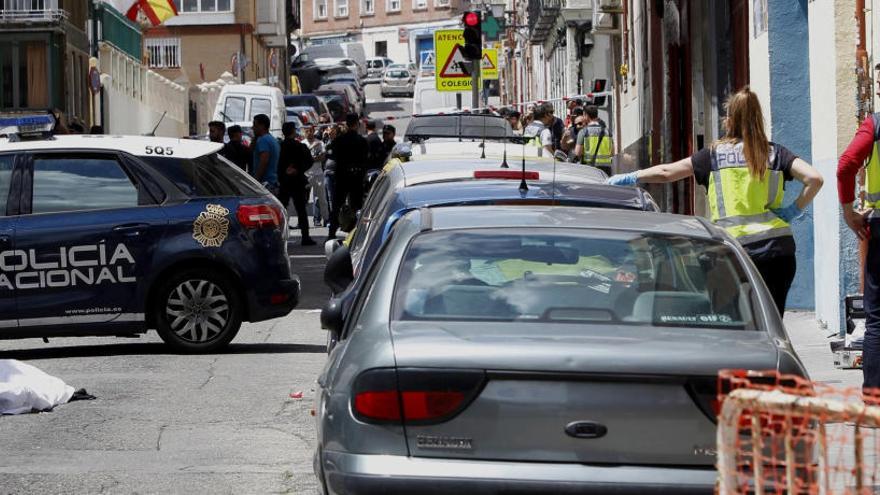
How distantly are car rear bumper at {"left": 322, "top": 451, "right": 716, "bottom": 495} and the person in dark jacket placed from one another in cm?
1982

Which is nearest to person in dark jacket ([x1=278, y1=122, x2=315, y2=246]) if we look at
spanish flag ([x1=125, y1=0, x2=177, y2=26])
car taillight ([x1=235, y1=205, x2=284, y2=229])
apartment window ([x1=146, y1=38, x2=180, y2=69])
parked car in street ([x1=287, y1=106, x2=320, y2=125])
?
car taillight ([x1=235, y1=205, x2=284, y2=229])

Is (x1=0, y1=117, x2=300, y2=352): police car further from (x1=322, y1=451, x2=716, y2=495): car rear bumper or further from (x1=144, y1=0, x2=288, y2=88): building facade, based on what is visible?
(x1=144, y1=0, x2=288, y2=88): building facade

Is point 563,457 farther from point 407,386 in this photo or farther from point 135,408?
point 135,408

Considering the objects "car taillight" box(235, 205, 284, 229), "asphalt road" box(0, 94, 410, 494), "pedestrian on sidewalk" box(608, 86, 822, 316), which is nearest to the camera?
"asphalt road" box(0, 94, 410, 494)

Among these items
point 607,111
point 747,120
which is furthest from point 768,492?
point 607,111

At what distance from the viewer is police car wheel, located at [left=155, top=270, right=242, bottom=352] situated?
13492 millimetres

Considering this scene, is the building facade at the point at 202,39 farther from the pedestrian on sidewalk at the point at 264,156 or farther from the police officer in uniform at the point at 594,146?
the pedestrian on sidewalk at the point at 264,156

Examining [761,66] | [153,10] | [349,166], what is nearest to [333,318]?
[761,66]

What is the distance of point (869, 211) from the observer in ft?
30.0

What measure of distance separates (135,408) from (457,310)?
15.7 ft

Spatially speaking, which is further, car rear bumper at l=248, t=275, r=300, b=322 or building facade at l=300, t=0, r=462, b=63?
building facade at l=300, t=0, r=462, b=63

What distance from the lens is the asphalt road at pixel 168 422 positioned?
338 inches

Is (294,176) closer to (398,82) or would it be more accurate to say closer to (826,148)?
(826,148)

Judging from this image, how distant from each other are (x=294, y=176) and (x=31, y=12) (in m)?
23.8
